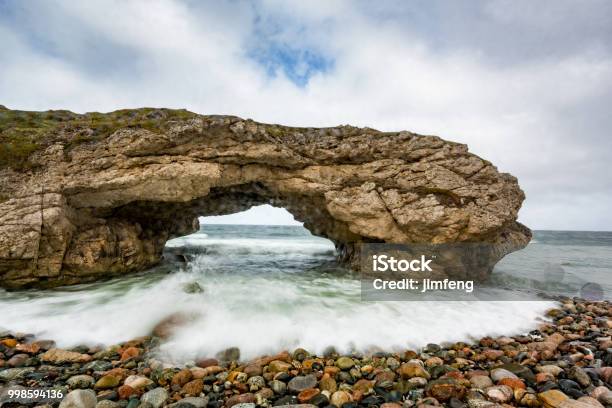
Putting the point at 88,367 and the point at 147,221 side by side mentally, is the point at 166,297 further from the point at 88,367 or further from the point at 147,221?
the point at 147,221

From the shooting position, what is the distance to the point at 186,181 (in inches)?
454

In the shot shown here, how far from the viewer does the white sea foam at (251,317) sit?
6988mm

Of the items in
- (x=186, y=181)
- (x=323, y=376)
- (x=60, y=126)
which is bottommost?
(x=323, y=376)

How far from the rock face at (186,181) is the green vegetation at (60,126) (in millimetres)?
46

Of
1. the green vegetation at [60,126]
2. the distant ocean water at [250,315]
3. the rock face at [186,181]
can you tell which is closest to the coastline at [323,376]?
the distant ocean water at [250,315]

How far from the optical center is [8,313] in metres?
8.02

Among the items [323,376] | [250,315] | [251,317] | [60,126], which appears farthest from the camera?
[60,126]

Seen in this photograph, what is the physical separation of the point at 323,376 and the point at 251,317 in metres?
3.38

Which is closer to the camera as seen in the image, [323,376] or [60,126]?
[323,376]

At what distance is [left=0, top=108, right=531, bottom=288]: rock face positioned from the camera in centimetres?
1011

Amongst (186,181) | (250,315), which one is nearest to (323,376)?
(250,315)

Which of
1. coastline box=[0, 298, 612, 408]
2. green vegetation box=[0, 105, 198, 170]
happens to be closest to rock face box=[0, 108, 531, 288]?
green vegetation box=[0, 105, 198, 170]

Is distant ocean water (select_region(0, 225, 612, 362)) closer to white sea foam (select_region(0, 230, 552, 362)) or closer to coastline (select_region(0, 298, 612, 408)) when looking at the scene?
white sea foam (select_region(0, 230, 552, 362))

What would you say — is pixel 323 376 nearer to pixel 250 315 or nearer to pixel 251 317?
pixel 251 317
